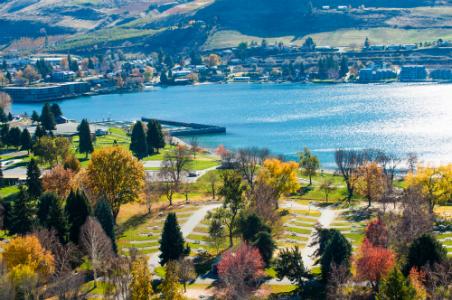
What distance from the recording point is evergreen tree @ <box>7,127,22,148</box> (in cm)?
11325

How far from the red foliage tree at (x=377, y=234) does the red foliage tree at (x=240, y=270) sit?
9592 mm

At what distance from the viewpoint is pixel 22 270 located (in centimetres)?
4681

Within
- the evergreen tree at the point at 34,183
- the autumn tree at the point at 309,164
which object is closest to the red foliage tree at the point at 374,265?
the autumn tree at the point at 309,164

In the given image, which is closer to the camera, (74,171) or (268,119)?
(74,171)

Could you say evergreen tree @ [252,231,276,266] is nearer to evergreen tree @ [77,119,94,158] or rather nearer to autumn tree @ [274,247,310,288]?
autumn tree @ [274,247,310,288]

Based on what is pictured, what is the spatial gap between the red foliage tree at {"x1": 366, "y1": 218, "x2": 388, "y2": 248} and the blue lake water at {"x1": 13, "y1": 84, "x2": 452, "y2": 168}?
54.4 metres

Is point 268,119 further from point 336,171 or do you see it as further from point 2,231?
point 2,231

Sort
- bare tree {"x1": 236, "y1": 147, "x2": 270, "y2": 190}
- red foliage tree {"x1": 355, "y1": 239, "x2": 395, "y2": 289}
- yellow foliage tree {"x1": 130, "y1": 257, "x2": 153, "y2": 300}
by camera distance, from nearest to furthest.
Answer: yellow foliage tree {"x1": 130, "y1": 257, "x2": 153, "y2": 300}
red foliage tree {"x1": 355, "y1": 239, "x2": 395, "y2": 289}
bare tree {"x1": 236, "y1": 147, "x2": 270, "y2": 190}

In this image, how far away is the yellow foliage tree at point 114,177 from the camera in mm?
70438

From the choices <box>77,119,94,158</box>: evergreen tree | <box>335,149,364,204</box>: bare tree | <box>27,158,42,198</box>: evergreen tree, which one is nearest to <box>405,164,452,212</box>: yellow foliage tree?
<box>335,149,364,204</box>: bare tree

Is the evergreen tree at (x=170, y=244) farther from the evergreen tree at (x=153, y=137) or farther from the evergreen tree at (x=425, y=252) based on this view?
the evergreen tree at (x=153, y=137)

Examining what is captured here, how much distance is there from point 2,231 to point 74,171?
58.6ft

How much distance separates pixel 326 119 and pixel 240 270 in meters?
113

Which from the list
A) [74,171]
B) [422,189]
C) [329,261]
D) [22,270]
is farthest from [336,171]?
[22,270]
